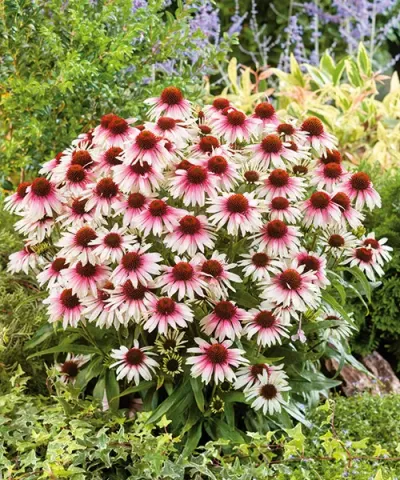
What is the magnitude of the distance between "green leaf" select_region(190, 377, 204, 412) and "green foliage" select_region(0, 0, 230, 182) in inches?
44.0

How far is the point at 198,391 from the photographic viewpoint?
1.97 meters

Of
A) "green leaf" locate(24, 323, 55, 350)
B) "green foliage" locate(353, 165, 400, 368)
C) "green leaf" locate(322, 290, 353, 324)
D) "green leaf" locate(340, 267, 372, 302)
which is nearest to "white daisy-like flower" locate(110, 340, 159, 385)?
"green leaf" locate(24, 323, 55, 350)

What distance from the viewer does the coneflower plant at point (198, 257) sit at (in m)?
1.89

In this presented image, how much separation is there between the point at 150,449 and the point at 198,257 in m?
0.48

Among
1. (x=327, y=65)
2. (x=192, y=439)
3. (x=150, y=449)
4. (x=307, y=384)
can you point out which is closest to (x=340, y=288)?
(x=307, y=384)

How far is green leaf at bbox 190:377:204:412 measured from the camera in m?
1.95

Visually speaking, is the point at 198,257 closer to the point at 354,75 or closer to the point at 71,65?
the point at 71,65

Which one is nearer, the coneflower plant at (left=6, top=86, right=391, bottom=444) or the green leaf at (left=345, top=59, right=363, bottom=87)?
the coneflower plant at (left=6, top=86, right=391, bottom=444)

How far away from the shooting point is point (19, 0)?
2645mm

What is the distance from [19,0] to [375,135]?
2142 mm

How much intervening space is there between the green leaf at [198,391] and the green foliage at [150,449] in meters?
0.10

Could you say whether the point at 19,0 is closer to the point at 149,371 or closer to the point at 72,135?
the point at 72,135

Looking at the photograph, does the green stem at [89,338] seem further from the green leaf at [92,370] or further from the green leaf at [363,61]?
the green leaf at [363,61]

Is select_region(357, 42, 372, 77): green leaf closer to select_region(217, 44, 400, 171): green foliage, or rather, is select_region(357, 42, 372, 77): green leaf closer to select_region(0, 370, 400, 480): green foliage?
select_region(217, 44, 400, 171): green foliage
